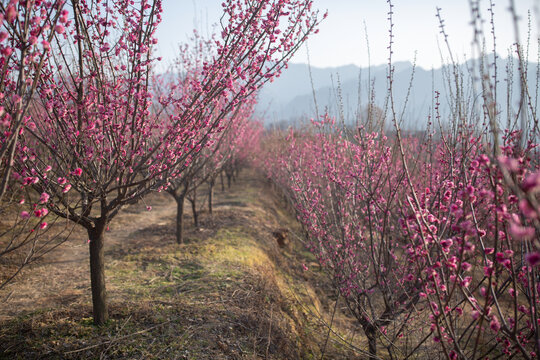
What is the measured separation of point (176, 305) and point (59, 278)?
8.14 feet

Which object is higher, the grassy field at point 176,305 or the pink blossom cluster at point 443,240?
the pink blossom cluster at point 443,240

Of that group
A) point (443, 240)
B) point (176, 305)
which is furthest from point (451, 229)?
point (176, 305)

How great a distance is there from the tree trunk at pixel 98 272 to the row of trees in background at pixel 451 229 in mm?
2419

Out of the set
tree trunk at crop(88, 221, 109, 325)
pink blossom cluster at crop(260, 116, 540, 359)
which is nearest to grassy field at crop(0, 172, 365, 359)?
tree trunk at crop(88, 221, 109, 325)

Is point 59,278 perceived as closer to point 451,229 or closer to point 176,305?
point 176,305

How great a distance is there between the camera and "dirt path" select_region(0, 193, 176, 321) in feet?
13.6

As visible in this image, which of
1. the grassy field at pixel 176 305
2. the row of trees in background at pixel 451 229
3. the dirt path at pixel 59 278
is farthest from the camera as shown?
the dirt path at pixel 59 278

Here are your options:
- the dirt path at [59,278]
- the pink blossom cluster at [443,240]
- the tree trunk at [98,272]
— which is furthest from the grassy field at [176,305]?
the pink blossom cluster at [443,240]

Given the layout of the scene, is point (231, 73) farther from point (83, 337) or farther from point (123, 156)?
point (83, 337)

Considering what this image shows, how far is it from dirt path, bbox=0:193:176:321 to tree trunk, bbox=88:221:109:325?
0.24 metres

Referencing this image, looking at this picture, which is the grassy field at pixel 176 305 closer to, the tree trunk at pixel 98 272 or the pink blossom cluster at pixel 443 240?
the tree trunk at pixel 98 272

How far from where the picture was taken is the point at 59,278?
5.18m

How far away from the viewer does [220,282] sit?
4953mm

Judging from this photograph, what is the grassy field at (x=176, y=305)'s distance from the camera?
127 inches
